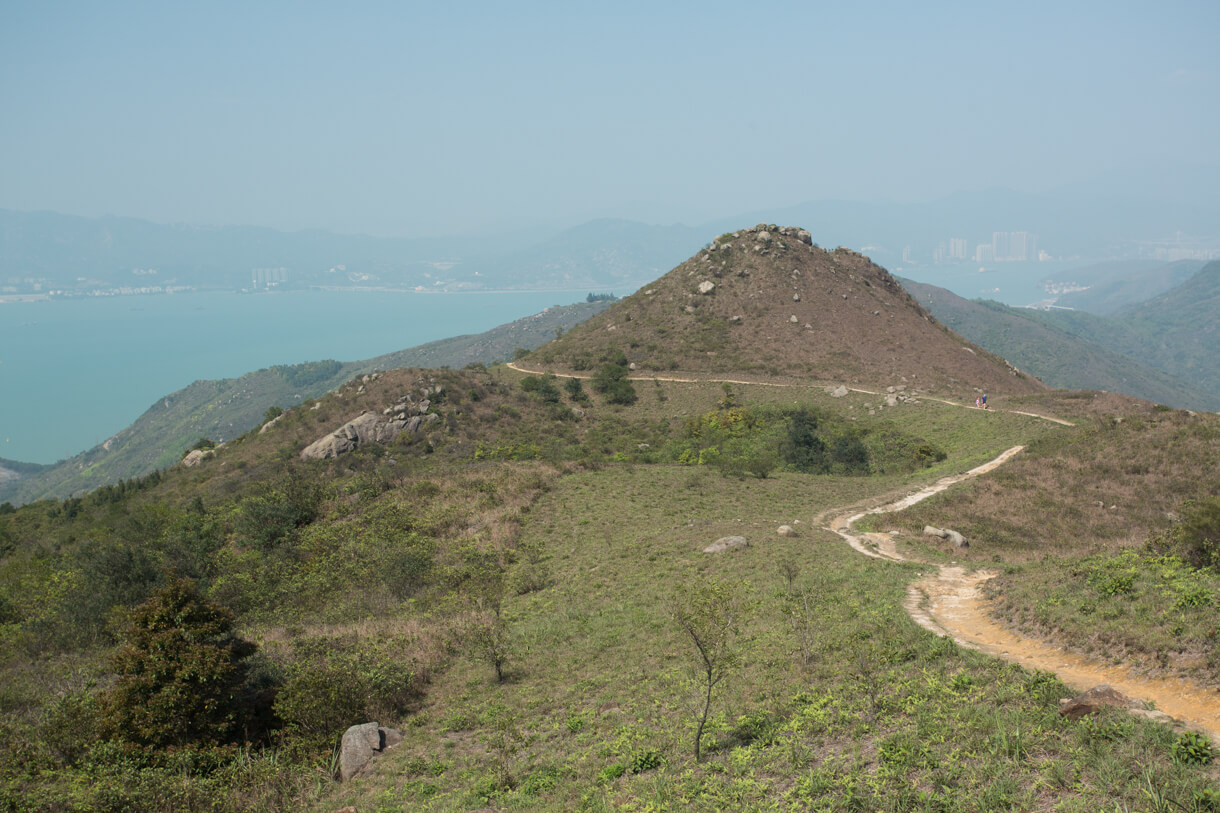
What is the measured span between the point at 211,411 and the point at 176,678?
14460 centimetres

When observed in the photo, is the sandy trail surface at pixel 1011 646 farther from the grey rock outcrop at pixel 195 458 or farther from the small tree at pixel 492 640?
the grey rock outcrop at pixel 195 458

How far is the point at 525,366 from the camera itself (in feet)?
232

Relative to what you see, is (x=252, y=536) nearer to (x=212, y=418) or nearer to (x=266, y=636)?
(x=266, y=636)

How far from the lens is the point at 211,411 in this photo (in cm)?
13488

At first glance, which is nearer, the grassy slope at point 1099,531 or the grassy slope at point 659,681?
the grassy slope at point 659,681

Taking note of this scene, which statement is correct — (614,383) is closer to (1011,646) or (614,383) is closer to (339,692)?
(339,692)

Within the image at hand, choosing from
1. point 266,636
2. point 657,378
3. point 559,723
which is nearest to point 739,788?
point 559,723

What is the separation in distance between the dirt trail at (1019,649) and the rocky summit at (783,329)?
Answer: 41.1 metres

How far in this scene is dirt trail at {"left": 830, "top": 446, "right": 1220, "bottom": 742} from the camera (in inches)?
316

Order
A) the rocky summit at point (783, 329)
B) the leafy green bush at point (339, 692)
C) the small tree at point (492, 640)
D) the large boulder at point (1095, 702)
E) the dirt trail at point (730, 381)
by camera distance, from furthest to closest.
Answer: the rocky summit at point (783, 329) < the dirt trail at point (730, 381) < the small tree at point (492, 640) < the leafy green bush at point (339, 692) < the large boulder at point (1095, 702)

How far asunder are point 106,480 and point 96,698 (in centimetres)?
12345

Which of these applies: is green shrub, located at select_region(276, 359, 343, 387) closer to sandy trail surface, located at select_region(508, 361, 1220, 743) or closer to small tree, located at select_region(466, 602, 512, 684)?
small tree, located at select_region(466, 602, 512, 684)

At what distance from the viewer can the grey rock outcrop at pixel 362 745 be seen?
11344 mm

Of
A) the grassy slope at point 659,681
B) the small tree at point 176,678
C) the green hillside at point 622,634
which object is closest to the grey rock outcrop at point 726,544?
the grassy slope at point 659,681
